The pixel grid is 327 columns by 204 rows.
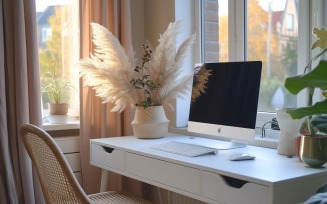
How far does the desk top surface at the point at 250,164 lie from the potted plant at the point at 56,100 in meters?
0.63

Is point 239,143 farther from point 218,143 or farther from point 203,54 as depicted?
point 203,54

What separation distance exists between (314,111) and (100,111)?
1758 mm

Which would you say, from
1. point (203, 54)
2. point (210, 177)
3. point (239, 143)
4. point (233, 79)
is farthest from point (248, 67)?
point (203, 54)

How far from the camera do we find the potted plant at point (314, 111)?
1.13 m

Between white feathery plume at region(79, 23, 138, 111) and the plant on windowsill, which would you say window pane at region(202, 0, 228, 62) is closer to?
the plant on windowsill

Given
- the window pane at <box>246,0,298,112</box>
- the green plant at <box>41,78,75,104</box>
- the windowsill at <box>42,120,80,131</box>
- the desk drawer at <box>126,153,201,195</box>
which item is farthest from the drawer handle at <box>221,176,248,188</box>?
the green plant at <box>41,78,75,104</box>

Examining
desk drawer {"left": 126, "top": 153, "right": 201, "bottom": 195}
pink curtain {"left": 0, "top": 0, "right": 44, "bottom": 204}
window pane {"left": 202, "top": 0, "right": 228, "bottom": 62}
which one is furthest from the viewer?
window pane {"left": 202, "top": 0, "right": 228, "bottom": 62}

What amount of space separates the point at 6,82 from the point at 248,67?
1378mm

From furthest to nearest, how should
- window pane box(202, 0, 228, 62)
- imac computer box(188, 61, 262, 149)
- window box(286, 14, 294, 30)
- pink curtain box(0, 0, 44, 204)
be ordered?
1. window pane box(202, 0, 228, 62)
2. pink curtain box(0, 0, 44, 204)
3. window box(286, 14, 294, 30)
4. imac computer box(188, 61, 262, 149)

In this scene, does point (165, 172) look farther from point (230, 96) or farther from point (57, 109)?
point (57, 109)

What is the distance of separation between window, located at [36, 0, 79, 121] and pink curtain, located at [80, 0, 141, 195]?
0.22 m

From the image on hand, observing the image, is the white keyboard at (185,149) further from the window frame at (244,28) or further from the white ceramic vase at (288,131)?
the window frame at (244,28)

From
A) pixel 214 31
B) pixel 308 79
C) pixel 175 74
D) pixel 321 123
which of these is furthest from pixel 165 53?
pixel 308 79

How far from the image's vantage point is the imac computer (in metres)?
1.98
